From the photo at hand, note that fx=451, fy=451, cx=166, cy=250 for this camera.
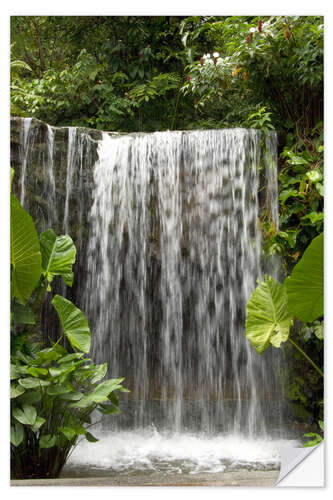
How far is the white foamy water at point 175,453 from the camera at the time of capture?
2.91 meters

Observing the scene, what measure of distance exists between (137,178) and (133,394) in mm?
1779

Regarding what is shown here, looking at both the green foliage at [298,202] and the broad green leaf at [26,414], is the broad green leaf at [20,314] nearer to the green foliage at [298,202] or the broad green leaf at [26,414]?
the broad green leaf at [26,414]

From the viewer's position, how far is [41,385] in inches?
94.7

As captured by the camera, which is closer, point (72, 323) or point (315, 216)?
point (72, 323)

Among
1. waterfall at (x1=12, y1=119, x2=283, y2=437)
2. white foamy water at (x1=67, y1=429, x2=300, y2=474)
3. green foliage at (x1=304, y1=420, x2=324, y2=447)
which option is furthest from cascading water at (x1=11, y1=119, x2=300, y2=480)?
green foliage at (x1=304, y1=420, x2=324, y2=447)

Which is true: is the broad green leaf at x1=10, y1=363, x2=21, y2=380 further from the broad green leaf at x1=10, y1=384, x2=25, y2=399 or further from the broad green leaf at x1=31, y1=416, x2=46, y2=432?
the broad green leaf at x1=31, y1=416, x2=46, y2=432

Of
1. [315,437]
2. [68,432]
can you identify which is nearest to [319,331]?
[315,437]

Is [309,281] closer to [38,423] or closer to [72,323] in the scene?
[72,323]

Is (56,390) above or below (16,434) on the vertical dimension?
above

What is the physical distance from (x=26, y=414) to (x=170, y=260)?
5.74 ft

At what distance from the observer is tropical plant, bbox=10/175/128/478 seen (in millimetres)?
2418

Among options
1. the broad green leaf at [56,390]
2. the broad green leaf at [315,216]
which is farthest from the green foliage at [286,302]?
the broad green leaf at [56,390]
